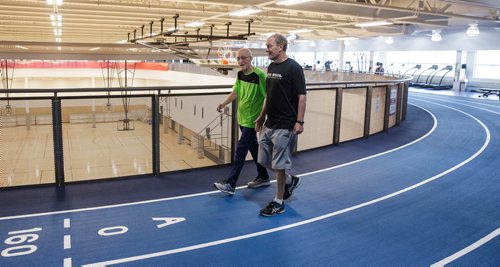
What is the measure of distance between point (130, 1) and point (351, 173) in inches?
301

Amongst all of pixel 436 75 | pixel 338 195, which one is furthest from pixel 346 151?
pixel 436 75

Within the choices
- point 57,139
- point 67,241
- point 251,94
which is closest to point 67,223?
point 67,241

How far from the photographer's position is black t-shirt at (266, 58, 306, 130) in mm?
4539

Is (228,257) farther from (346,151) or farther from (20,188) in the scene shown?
(346,151)

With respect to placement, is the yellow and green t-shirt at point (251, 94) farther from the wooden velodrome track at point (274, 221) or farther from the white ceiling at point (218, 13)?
the white ceiling at point (218, 13)

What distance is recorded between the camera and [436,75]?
31906 mm

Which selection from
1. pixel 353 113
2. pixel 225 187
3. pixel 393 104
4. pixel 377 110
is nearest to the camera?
pixel 225 187

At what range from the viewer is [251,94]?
5.29m

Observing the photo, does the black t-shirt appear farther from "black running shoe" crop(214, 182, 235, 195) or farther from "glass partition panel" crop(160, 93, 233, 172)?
"glass partition panel" crop(160, 93, 233, 172)

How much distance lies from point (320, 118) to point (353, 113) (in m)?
1.32

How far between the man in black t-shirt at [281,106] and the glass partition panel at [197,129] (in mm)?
2139

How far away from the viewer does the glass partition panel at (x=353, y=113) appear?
30.1ft

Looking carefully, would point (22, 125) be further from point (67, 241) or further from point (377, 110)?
point (377, 110)

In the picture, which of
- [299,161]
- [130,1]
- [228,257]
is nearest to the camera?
[228,257]
